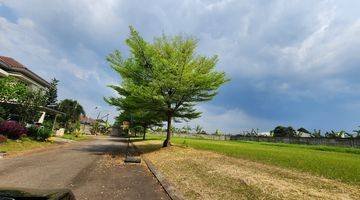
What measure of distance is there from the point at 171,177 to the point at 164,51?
545 inches

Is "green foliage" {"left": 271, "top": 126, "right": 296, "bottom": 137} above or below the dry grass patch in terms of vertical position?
above

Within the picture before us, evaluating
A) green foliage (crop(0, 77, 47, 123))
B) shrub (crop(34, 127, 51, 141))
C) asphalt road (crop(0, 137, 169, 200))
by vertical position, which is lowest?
asphalt road (crop(0, 137, 169, 200))

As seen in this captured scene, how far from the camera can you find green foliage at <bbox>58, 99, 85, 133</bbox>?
57.1 metres

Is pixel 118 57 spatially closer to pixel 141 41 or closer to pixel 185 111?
pixel 141 41

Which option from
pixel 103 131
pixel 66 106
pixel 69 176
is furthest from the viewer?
pixel 103 131

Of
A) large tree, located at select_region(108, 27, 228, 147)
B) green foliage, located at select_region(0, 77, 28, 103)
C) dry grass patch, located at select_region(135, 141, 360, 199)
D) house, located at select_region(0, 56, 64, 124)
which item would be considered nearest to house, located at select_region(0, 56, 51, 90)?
house, located at select_region(0, 56, 64, 124)

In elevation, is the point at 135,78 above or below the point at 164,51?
below

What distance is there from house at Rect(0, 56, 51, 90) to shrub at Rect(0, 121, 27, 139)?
8098mm

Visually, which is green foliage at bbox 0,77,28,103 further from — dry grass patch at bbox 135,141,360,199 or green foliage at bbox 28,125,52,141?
dry grass patch at bbox 135,141,360,199

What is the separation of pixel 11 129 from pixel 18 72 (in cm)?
1217

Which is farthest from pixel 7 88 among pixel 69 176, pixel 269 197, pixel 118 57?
pixel 269 197

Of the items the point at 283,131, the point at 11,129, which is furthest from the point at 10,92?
the point at 283,131

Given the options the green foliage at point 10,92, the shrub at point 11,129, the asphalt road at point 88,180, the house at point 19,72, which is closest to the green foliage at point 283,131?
the house at point 19,72

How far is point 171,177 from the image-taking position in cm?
1116
